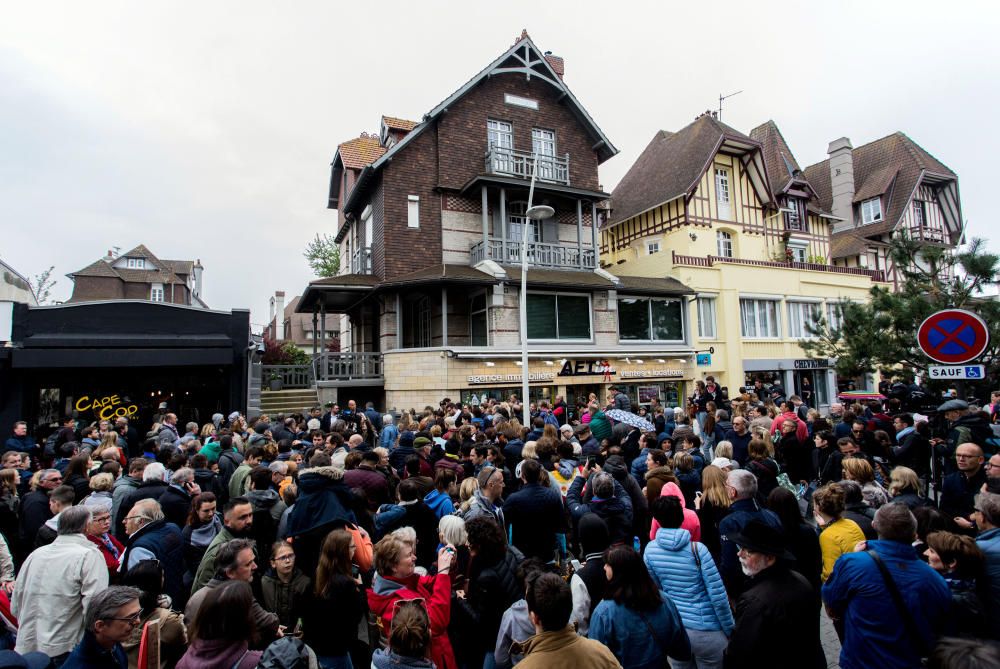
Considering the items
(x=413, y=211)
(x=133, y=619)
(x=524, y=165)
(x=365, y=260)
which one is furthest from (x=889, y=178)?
(x=133, y=619)

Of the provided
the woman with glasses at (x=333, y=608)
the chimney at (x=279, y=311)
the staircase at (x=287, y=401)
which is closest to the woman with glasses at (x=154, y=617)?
the woman with glasses at (x=333, y=608)

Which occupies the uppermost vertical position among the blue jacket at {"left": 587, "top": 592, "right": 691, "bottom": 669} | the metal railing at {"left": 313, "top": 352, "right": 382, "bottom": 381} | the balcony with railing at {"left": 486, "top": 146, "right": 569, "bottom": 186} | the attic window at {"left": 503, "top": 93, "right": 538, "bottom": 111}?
the attic window at {"left": 503, "top": 93, "right": 538, "bottom": 111}

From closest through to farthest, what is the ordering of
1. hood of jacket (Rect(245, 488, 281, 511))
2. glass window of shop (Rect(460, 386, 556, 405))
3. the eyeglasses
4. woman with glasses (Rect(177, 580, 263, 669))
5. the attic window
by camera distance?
woman with glasses (Rect(177, 580, 263, 669)) → the eyeglasses → hood of jacket (Rect(245, 488, 281, 511)) → glass window of shop (Rect(460, 386, 556, 405)) → the attic window

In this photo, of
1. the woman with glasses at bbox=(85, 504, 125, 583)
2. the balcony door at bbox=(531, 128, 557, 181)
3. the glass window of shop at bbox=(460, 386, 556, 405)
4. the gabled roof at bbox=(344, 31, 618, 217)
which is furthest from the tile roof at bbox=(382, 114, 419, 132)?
the woman with glasses at bbox=(85, 504, 125, 583)

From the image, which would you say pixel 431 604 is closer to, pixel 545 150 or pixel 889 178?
pixel 545 150

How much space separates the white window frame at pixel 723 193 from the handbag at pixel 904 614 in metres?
25.8

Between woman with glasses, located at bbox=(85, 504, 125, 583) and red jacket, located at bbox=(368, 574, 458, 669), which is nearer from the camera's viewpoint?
red jacket, located at bbox=(368, 574, 458, 669)

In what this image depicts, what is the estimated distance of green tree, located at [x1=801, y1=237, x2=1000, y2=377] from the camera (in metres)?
8.95

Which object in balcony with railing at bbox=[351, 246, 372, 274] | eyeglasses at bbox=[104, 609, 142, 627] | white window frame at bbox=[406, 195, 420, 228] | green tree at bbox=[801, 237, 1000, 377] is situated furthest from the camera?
balcony with railing at bbox=[351, 246, 372, 274]

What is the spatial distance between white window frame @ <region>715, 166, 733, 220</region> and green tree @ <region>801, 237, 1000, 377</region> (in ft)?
52.4

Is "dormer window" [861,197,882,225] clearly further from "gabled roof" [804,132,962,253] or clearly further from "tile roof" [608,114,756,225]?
"tile roof" [608,114,756,225]

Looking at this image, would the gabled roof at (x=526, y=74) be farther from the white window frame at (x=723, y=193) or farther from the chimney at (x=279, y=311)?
the chimney at (x=279, y=311)

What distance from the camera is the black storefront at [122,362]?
44.0ft

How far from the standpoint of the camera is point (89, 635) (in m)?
2.65
